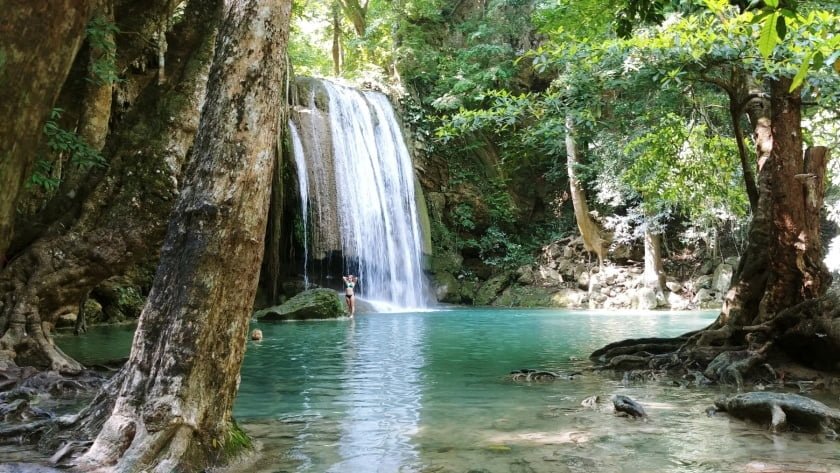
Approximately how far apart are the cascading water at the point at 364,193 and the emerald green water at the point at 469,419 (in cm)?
1087

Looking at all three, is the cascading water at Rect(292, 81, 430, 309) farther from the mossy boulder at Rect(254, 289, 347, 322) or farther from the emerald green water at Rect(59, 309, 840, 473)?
the emerald green water at Rect(59, 309, 840, 473)

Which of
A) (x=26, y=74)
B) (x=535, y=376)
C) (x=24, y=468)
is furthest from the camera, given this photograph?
(x=535, y=376)

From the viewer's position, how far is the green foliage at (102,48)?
24.7 ft

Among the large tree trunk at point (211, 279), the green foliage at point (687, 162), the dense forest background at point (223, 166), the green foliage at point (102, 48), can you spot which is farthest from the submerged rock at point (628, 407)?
the green foliage at point (102, 48)

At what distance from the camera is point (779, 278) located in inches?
282

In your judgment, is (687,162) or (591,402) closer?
(591,402)

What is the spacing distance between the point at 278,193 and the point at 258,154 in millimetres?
15013

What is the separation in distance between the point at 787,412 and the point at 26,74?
5084mm

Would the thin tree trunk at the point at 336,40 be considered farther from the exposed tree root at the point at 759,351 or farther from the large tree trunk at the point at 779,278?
the exposed tree root at the point at 759,351

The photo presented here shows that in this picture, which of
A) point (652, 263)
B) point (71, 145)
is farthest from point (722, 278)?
point (71, 145)

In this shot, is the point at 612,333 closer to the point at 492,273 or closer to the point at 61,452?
the point at 61,452

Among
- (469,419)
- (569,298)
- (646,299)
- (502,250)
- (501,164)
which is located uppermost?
(501,164)

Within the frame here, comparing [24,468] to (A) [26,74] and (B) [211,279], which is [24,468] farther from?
(A) [26,74]

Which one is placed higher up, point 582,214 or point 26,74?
point 582,214
